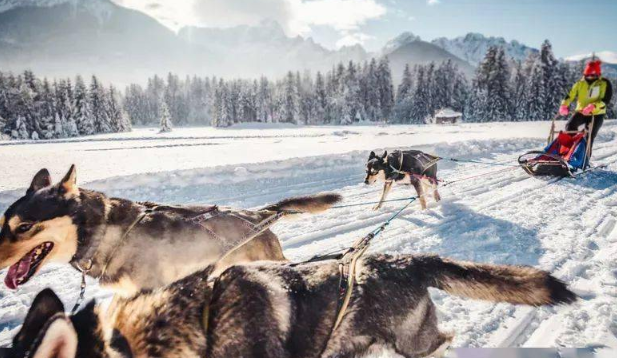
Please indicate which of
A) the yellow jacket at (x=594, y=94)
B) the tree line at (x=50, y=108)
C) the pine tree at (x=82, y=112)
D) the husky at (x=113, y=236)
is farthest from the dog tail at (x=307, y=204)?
the pine tree at (x=82, y=112)

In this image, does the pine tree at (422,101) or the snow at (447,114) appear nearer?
the snow at (447,114)

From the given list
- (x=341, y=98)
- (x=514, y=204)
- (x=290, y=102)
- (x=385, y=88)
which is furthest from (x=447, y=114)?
(x=514, y=204)

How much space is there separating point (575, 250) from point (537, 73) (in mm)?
49258

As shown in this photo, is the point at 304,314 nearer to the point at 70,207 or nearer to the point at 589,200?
the point at 70,207

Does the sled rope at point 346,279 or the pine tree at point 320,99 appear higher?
the pine tree at point 320,99

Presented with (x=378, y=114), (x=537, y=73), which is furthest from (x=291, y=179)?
(x=378, y=114)

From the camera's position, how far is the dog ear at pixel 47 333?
0.99 m

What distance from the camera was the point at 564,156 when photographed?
7.84 metres

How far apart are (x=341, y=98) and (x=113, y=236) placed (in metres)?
62.2

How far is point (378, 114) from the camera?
64.2m

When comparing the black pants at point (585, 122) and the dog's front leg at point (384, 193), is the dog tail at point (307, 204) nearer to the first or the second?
the dog's front leg at point (384, 193)

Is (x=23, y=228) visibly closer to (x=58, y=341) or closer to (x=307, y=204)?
(x=58, y=341)

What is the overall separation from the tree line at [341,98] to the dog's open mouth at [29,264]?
5245 cm

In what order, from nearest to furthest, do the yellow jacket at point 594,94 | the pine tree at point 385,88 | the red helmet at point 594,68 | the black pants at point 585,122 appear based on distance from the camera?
the yellow jacket at point 594,94 → the red helmet at point 594,68 → the black pants at point 585,122 → the pine tree at point 385,88
